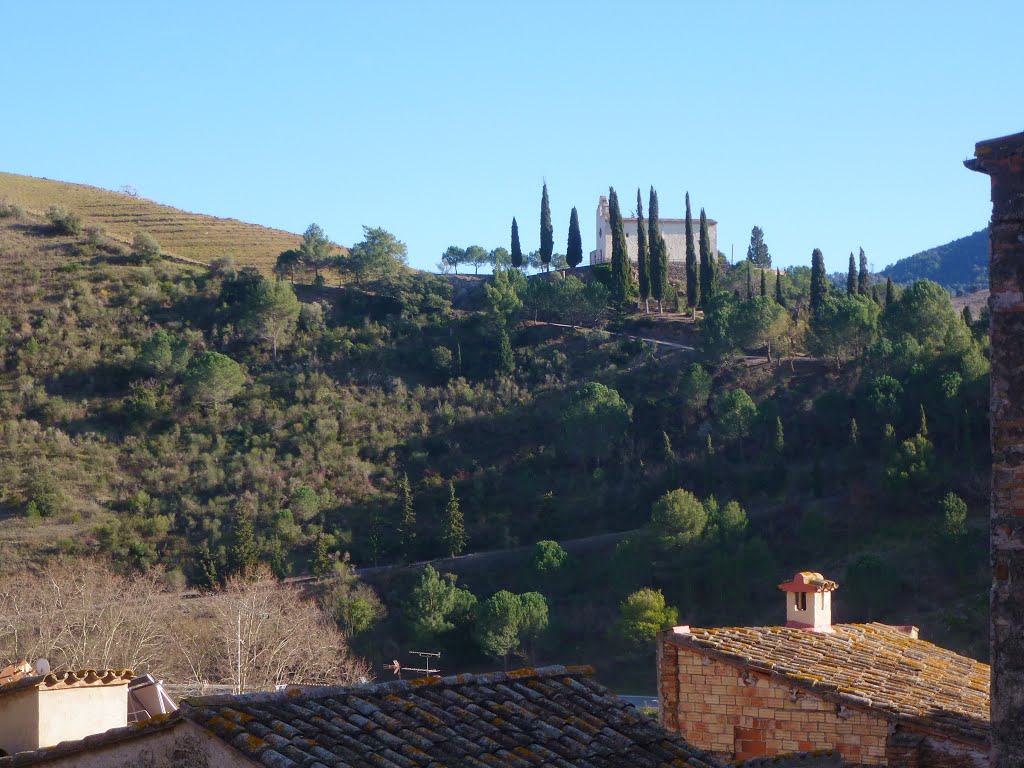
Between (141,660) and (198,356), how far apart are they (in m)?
29.7

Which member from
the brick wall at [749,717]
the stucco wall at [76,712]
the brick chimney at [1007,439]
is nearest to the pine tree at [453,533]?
the brick wall at [749,717]

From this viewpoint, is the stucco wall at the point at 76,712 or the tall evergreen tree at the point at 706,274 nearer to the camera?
the stucco wall at the point at 76,712

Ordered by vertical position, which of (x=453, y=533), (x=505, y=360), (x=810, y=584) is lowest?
(x=453, y=533)

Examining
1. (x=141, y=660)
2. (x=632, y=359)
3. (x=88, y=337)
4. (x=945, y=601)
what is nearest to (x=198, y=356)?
(x=88, y=337)

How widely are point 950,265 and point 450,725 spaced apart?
12753 centimetres

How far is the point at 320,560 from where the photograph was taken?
45.2 meters

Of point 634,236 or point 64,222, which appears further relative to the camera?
point 634,236

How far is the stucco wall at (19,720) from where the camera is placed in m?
6.91

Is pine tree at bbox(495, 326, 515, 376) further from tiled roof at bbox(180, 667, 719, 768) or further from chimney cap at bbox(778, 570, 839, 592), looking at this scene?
tiled roof at bbox(180, 667, 719, 768)

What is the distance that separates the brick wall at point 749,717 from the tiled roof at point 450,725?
2.84 meters

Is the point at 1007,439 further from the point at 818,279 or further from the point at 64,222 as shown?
the point at 64,222

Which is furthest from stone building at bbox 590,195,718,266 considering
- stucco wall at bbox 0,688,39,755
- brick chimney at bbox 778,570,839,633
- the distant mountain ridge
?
stucco wall at bbox 0,688,39,755

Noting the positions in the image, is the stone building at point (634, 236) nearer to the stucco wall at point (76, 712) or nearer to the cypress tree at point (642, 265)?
the cypress tree at point (642, 265)

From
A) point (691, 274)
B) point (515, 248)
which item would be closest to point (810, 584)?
point (691, 274)
